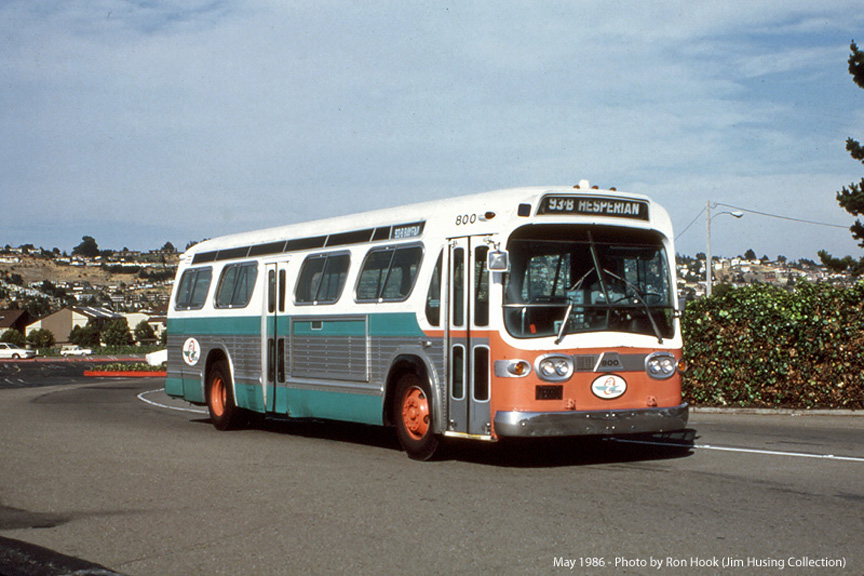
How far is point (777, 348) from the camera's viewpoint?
1833 cm

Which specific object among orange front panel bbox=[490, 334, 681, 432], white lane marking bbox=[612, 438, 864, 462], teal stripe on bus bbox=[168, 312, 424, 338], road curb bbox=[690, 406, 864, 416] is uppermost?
teal stripe on bus bbox=[168, 312, 424, 338]

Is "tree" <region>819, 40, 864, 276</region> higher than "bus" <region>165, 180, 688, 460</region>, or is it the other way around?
"tree" <region>819, 40, 864, 276</region>

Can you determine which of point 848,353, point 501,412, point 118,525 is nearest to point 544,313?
point 501,412

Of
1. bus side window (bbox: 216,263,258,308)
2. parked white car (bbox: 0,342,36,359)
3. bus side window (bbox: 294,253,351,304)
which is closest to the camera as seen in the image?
bus side window (bbox: 294,253,351,304)

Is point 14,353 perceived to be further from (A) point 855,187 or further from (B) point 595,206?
(B) point 595,206

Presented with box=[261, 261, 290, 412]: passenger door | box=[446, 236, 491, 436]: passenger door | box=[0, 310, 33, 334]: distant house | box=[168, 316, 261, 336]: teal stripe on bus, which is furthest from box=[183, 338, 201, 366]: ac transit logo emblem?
box=[0, 310, 33, 334]: distant house

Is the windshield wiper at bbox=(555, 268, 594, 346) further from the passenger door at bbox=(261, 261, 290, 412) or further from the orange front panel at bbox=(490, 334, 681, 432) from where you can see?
the passenger door at bbox=(261, 261, 290, 412)

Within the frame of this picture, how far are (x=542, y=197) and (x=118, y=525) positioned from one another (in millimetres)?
5122

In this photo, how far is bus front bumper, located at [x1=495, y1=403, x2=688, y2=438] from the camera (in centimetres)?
1040

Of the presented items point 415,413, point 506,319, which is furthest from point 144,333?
point 506,319

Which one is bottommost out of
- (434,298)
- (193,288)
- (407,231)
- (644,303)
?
(644,303)

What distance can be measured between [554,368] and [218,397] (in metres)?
7.50

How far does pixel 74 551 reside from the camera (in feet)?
23.4

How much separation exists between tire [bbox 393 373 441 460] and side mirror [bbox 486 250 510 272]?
6.03 ft
